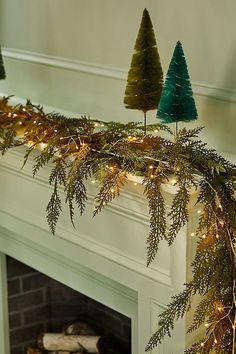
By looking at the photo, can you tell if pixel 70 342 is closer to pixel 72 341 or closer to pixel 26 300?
pixel 72 341

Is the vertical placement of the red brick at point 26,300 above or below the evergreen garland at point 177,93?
below

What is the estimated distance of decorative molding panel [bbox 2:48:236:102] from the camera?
2.11 m

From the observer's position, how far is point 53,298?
3.29m

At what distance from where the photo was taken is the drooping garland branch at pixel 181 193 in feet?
6.01

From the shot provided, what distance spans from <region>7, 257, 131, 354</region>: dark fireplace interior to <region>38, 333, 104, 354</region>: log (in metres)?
0.09

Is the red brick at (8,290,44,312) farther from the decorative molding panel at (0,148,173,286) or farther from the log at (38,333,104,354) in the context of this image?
the decorative molding panel at (0,148,173,286)

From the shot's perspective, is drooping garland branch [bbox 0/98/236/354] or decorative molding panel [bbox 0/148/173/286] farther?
decorative molding panel [bbox 0/148/173/286]

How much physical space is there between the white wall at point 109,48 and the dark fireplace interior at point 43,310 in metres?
0.82

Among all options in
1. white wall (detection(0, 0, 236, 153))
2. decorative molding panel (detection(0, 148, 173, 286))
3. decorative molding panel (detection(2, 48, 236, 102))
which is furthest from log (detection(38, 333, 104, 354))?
decorative molding panel (detection(2, 48, 236, 102))

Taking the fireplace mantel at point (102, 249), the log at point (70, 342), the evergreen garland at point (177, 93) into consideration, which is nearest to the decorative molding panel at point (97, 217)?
the fireplace mantel at point (102, 249)

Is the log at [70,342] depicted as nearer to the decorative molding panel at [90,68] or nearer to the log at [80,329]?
the log at [80,329]

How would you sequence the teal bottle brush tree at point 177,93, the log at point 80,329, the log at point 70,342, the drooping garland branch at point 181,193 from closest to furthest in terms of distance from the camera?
the drooping garland branch at point 181,193, the teal bottle brush tree at point 177,93, the log at point 70,342, the log at point 80,329

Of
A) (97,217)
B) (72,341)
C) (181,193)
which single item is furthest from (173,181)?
(72,341)

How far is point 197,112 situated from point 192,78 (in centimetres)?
10
